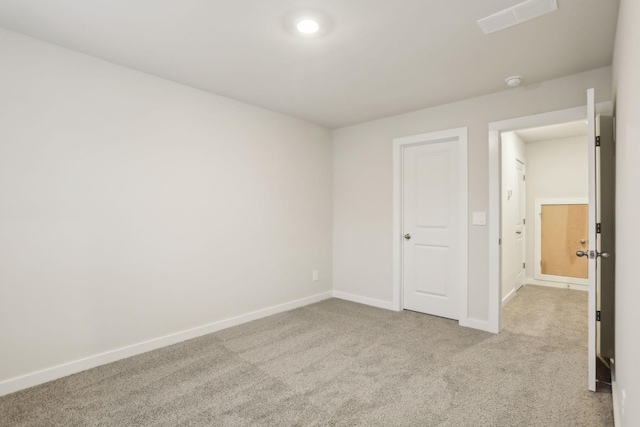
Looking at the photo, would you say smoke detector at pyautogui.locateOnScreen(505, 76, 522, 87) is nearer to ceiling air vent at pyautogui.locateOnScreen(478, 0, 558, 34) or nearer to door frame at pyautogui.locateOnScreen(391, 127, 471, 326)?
door frame at pyautogui.locateOnScreen(391, 127, 471, 326)

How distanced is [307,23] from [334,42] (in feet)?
0.98

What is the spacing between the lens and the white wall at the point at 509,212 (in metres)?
4.34

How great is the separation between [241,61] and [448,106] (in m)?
2.27

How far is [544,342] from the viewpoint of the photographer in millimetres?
3018

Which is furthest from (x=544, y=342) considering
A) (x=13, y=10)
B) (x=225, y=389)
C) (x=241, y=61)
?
(x=13, y=10)

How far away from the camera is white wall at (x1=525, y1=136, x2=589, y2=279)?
5191 mm

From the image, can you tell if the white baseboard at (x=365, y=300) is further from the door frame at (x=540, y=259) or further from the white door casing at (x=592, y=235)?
the door frame at (x=540, y=259)

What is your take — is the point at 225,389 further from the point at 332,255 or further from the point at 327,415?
the point at 332,255

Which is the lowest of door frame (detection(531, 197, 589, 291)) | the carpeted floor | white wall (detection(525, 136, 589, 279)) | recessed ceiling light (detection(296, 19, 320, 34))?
the carpeted floor

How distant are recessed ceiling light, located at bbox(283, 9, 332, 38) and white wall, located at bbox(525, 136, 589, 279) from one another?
496 cm

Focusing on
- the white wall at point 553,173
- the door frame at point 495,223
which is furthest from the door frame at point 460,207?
the white wall at point 553,173

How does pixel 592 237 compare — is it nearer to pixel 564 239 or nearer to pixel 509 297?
pixel 509 297

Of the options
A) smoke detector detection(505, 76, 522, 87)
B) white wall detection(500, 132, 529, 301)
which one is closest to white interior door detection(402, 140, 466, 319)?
smoke detector detection(505, 76, 522, 87)

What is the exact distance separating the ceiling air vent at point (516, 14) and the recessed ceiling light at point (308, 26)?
104 centimetres
